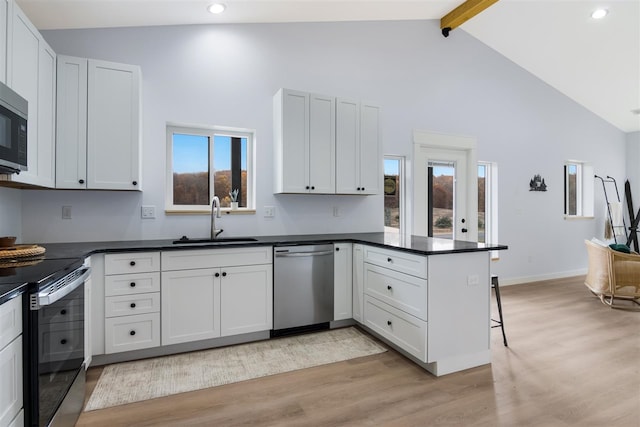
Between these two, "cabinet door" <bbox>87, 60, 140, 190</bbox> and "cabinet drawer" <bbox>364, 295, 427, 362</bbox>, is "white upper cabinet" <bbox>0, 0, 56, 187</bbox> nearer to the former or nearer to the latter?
"cabinet door" <bbox>87, 60, 140, 190</bbox>

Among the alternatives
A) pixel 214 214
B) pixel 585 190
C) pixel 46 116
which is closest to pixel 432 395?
pixel 214 214

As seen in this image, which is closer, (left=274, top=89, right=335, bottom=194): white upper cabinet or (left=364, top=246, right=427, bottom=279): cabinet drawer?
(left=364, top=246, right=427, bottom=279): cabinet drawer

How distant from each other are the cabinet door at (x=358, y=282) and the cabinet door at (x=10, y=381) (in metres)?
2.47

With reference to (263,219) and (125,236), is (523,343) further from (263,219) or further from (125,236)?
(125,236)

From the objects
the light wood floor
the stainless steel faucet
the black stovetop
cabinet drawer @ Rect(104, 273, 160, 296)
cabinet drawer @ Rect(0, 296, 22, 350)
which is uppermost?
the stainless steel faucet

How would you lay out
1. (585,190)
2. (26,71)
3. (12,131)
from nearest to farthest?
(12,131)
(26,71)
(585,190)

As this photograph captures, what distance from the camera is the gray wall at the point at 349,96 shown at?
311 cm

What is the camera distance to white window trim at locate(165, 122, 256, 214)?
10.9 feet

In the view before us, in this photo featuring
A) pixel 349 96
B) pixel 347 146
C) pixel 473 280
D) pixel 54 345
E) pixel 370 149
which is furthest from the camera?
pixel 349 96

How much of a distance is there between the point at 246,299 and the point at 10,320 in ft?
5.87

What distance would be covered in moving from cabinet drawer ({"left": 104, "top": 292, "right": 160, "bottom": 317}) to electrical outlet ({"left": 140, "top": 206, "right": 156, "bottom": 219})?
834 mm

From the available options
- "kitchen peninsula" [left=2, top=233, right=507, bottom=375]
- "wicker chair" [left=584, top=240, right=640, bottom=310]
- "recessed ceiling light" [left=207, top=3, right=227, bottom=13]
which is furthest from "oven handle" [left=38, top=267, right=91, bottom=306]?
"wicker chair" [left=584, top=240, right=640, bottom=310]

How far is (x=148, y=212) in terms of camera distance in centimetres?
317

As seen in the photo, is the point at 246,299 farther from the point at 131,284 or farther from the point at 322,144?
the point at 322,144
